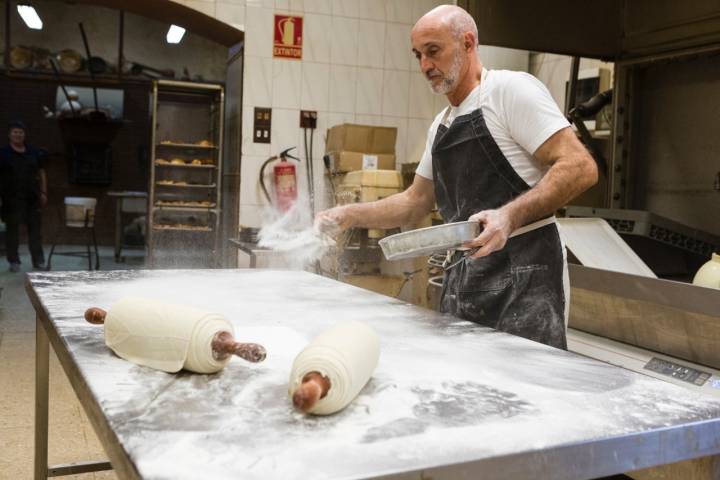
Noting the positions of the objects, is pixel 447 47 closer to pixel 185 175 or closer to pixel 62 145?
pixel 185 175

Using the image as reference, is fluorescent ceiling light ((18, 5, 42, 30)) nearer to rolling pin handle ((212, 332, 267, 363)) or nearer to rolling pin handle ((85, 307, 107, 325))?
rolling pin handle ((85, 307, 107, 325))

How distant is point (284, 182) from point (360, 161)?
2.37ft

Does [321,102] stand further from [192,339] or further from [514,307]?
[192,339]

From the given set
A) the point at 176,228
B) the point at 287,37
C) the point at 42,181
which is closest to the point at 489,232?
the point at 287,37

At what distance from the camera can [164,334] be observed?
113 cm

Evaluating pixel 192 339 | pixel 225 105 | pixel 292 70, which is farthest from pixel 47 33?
pixel 192 339

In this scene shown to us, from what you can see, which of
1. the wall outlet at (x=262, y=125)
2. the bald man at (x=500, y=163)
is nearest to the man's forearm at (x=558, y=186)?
the bald man at (x=500, y=163)

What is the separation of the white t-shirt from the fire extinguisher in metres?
3.71

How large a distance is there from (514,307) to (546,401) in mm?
897

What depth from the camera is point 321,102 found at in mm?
5961

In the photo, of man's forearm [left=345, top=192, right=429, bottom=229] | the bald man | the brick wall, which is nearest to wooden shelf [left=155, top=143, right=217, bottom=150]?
the brick wall

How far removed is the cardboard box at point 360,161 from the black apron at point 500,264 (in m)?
3.25

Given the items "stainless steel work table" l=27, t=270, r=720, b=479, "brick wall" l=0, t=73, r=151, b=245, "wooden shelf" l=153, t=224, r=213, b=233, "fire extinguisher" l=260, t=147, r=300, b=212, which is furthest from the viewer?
"brick wall" l=0, t=73, r=151, b=245

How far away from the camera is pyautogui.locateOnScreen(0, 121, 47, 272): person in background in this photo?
773cm
